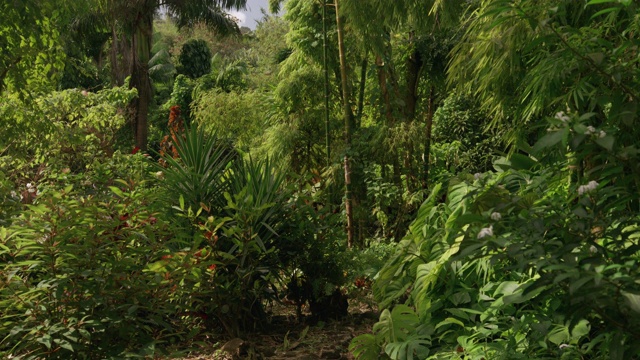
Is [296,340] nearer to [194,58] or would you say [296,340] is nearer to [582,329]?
[582,329]

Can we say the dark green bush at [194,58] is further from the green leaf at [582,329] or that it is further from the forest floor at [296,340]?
the green leaf at [582,329]

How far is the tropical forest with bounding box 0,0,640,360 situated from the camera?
2109mm

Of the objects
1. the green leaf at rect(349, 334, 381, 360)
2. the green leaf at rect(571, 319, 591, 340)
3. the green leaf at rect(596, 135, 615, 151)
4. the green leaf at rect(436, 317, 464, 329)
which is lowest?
the green leaf at rect(349, 334, 381, 360)

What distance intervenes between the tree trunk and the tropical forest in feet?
28.6

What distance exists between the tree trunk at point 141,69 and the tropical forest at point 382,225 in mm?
8708

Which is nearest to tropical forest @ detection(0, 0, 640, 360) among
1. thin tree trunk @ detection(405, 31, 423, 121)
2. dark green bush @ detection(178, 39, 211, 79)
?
thin tree trunk @ detection(405, 31, 423, 121)

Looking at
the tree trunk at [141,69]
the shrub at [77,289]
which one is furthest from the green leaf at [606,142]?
the tree trunk at [141,69]

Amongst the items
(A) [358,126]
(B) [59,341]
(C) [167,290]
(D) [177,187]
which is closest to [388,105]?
(A) [358,126]

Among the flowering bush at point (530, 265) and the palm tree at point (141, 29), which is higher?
the palm tree at point (141, 29)

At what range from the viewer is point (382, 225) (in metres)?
7.24

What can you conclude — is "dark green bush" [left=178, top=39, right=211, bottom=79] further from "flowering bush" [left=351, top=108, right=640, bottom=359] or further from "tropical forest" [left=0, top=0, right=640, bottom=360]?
"flowering bush" [left=351, top=108, right=640, bottom=359]

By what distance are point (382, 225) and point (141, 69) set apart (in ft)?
34.1

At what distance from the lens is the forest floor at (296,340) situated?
373 centimetres

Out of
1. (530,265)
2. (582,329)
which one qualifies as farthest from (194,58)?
(530,265)
